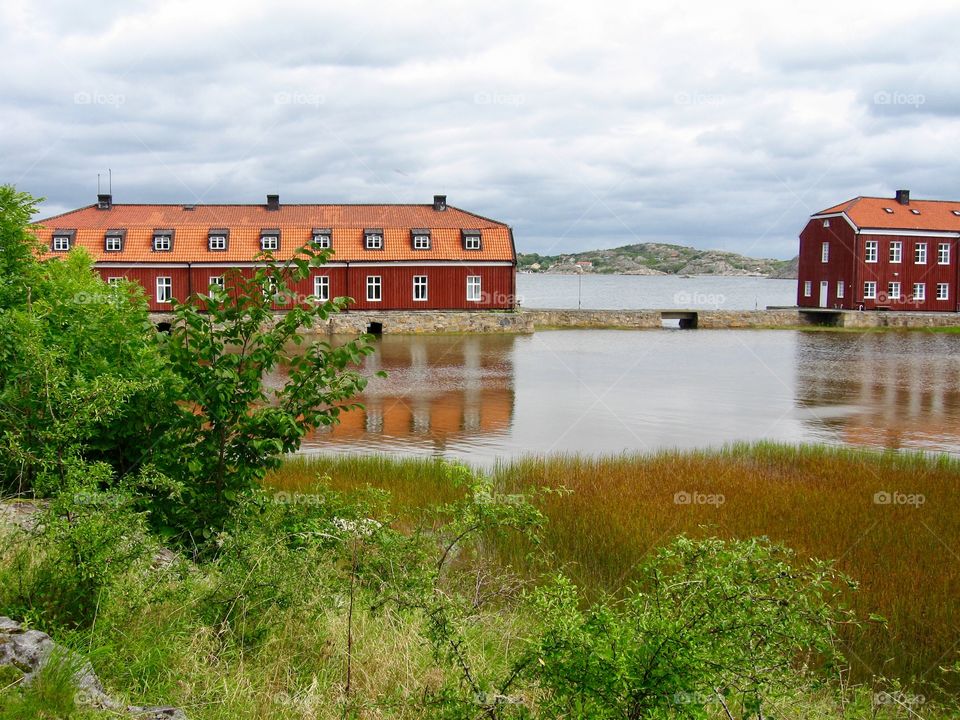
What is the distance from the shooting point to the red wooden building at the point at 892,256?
58625 mm

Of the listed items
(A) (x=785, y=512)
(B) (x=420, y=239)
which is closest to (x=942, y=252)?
(B) (x=420, y=239)

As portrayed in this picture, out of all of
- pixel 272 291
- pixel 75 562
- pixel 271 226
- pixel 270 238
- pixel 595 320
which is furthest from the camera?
pixel 595 320

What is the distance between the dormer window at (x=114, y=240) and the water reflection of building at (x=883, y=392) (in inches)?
1474

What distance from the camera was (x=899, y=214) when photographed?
60.2m

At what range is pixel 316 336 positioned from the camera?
46.7 m

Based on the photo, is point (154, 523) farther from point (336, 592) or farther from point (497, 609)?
point (497, 609)

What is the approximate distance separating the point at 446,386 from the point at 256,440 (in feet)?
62.4

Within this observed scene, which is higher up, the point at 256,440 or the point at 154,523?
the point at 256,440

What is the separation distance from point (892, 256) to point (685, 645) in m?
61.9

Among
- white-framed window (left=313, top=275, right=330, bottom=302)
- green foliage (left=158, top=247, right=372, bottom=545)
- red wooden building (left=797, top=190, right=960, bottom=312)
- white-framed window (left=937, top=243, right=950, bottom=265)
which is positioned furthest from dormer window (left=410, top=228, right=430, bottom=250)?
green foliage (left=158, top=247, right=372, bottom=545)

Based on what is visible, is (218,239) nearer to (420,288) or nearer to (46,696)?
(420,288)

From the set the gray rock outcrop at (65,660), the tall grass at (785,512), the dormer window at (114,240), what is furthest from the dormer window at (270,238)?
the gray rock outcrop at (65,660)

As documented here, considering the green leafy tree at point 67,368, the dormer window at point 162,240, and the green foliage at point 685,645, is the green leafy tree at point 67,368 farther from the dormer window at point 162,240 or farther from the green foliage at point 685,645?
the dormer window at point 162,240

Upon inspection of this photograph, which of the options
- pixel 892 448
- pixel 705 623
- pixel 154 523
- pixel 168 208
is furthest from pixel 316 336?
pixel 705 623
